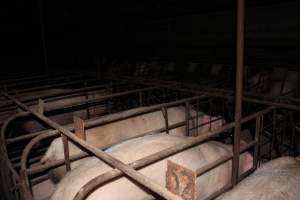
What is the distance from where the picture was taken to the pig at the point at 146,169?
6.41 ft

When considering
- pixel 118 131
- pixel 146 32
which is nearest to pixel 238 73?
pixel 118 131

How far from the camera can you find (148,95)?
15.0ft

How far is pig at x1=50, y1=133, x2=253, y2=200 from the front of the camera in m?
1.95

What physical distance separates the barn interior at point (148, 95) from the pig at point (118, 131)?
0.01 meters

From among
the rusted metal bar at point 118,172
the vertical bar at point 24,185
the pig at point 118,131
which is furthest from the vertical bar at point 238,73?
the vertical bar at point 24,185

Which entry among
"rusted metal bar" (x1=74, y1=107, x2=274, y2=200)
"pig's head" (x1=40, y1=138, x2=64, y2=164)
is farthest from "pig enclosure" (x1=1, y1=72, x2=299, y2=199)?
"pig's head" (x1=40, y1=138, x2=64, y2=164)

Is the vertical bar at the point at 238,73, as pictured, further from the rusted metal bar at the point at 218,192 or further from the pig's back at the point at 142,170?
the pig's back at the point at 142,170

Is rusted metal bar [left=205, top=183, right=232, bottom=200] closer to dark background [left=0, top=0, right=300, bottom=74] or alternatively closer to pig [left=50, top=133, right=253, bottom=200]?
pig [left=50, top=133, right=253, bottom=200]

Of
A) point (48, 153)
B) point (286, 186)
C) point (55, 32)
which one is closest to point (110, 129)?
point (48, 153)

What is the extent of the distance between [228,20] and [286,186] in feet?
19.7

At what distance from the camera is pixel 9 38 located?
14.9 metres

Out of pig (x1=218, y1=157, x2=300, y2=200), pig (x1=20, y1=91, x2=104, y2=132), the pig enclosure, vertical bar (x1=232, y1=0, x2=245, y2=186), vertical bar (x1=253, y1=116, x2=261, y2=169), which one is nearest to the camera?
vertical bar (x1=232, y1=0, x2=245, y2=186)

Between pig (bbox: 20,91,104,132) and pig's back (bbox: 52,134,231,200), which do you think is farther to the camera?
pig (bbox: 20,91,104,132)

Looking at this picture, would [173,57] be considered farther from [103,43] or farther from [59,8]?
[59,8]
